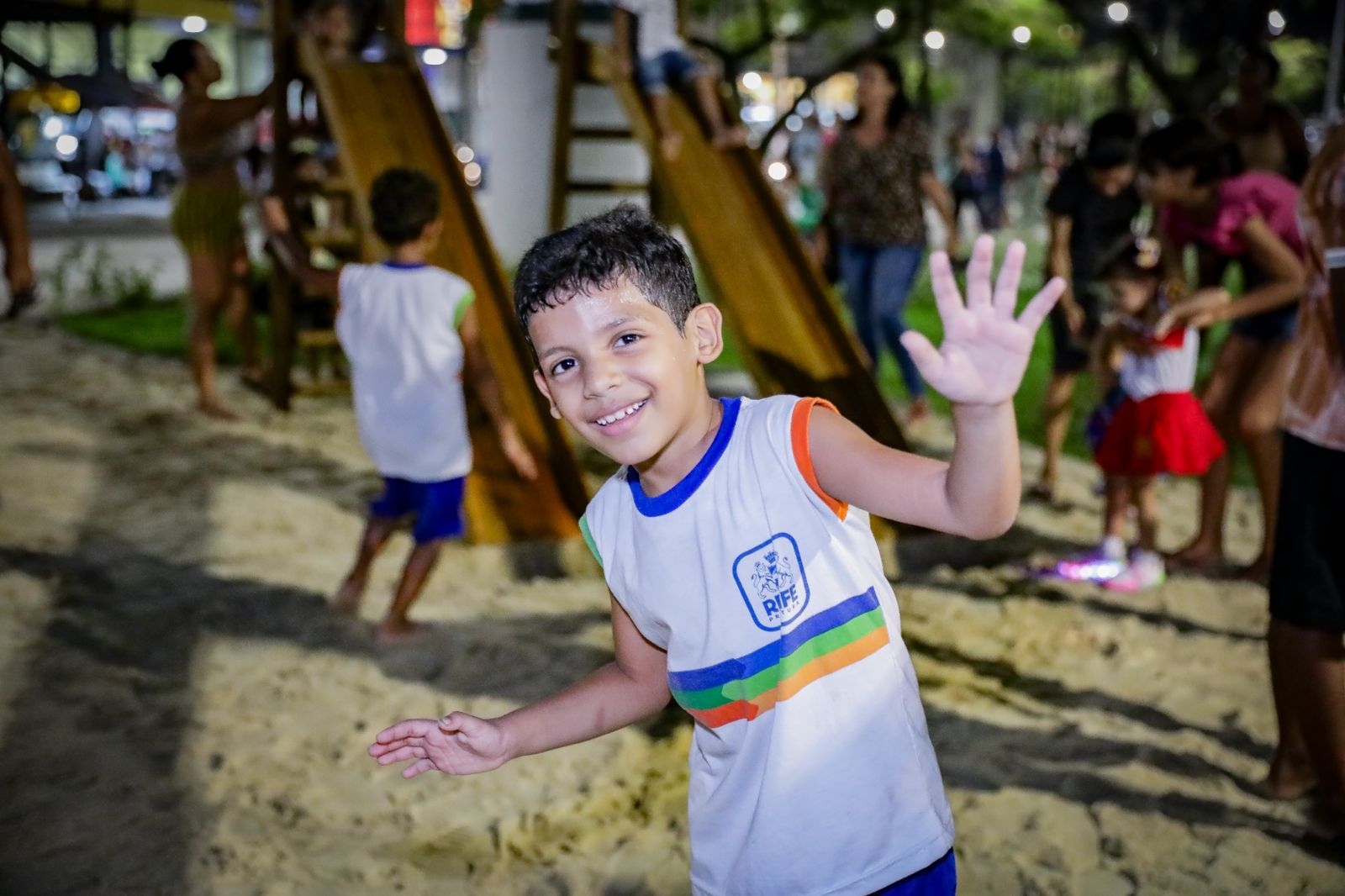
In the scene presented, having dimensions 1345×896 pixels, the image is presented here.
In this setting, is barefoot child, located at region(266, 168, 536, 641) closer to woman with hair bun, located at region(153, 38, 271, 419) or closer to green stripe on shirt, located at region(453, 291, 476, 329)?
green stripe on shirt, located at region(453, 291, 476, 329)

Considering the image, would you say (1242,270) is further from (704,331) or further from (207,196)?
(207,196)

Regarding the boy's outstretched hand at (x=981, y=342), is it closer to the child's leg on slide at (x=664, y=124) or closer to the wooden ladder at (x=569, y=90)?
the child's leg on slide at (x=664, y=124)

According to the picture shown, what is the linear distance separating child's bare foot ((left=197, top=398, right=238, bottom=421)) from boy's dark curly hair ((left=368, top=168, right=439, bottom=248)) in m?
3.55

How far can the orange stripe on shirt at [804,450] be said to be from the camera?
1653 mm

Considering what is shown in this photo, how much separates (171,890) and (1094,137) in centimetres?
473

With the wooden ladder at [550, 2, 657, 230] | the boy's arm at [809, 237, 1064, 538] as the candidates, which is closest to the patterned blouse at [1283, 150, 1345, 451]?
the boy's arm at [809, 237, 1064, 538]

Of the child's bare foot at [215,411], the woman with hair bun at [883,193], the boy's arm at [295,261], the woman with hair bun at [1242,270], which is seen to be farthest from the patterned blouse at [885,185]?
the child's bare foot at [215,411]

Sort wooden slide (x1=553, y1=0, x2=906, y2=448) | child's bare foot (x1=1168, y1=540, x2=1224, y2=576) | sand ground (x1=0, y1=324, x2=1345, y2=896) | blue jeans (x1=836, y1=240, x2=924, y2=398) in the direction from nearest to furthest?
sand ground (x1=0, y1=324, x2=1345, y2=896) → child's bare foot (x1=1168, y1=540, x2=1224, y2=576) → wooden slide (x1=553, y1=0, x2=906, y2=448) → blue jeans (x1=836, y1=240, x2=924, y2=398)

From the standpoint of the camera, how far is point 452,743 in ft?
5.97

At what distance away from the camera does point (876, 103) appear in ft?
21.6

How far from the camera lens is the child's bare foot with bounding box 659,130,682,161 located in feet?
21.3

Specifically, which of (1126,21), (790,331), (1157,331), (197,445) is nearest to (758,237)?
(790,331)

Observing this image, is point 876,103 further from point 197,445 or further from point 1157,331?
point 197,445

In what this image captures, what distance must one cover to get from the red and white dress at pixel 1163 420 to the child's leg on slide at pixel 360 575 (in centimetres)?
275
